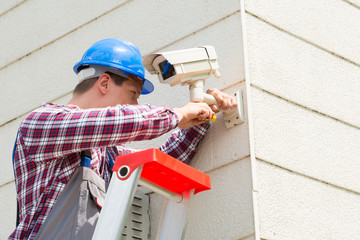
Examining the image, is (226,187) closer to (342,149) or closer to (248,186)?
(248,186)

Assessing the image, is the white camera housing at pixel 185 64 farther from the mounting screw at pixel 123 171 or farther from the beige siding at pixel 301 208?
the mounting screw at pixel 123 171

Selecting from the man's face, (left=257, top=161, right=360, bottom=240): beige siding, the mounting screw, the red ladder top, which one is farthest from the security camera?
the mounting screw

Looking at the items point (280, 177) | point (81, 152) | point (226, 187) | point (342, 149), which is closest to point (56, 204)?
point (81, 152)

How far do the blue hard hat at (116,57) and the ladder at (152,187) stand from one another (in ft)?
1.92

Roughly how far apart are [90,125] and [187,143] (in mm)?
582

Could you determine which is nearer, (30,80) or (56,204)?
(56,204)

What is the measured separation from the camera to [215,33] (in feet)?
9.32

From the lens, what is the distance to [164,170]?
204 cm

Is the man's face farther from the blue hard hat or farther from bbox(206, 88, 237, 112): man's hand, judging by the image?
bbox(206, 88, 237, 112): man's hand

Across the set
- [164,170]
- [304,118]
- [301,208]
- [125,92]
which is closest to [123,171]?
[164,170]

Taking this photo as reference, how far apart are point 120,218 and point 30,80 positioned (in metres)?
1.81

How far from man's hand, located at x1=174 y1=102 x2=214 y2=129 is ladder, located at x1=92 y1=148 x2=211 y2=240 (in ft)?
1.03

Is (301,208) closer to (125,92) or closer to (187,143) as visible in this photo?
(187,143)

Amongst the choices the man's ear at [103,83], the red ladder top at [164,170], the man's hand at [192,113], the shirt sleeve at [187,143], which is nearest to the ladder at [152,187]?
the red ladder top at [164,170]
